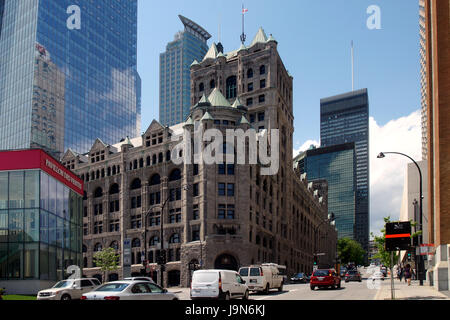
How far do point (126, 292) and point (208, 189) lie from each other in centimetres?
5489

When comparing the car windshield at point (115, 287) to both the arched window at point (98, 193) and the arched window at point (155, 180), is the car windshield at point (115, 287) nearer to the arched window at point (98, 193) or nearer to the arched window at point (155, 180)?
the arched window at point (155, 180)

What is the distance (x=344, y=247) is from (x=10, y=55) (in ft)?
449

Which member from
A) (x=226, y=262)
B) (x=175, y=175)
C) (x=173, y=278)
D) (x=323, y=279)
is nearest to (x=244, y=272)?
(x=323, y=279)

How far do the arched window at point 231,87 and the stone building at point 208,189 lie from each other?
0.67 feet

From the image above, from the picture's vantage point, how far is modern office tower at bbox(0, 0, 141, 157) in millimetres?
152125

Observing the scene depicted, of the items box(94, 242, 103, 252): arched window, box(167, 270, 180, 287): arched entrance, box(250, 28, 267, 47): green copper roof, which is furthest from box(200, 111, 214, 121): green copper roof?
box(94, 242, 103, 252): arched window

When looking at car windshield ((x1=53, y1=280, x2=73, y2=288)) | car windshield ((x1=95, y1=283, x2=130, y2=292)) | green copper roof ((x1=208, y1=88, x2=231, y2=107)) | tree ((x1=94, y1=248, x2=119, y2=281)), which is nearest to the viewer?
car windshield ((x1=95, y1=283, x2=130, y2=292))

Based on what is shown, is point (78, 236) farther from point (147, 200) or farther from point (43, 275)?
point (147, 200)

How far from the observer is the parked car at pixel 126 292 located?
17.5 meters

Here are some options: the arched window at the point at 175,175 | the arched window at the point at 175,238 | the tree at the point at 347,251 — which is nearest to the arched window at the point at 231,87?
the arched window at the point at 175,175

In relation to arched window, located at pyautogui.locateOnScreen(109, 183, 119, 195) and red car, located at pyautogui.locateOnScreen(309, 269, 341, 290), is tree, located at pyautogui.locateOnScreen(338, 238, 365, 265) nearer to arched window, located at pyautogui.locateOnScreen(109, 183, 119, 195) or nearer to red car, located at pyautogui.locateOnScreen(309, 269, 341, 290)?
arched window, located at pyautogui.locateOnScreen(109, 183, 119, 195)

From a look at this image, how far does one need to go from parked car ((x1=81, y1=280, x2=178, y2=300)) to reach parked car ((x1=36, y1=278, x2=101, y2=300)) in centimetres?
1094

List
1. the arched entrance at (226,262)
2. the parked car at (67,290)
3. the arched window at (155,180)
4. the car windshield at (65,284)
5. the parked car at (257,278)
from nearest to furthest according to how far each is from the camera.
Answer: the parked car at (67,290), the car windshield at (65,284), the parked car at (257,278), the arched entrance at (226,262), the arched window at (155,180)
